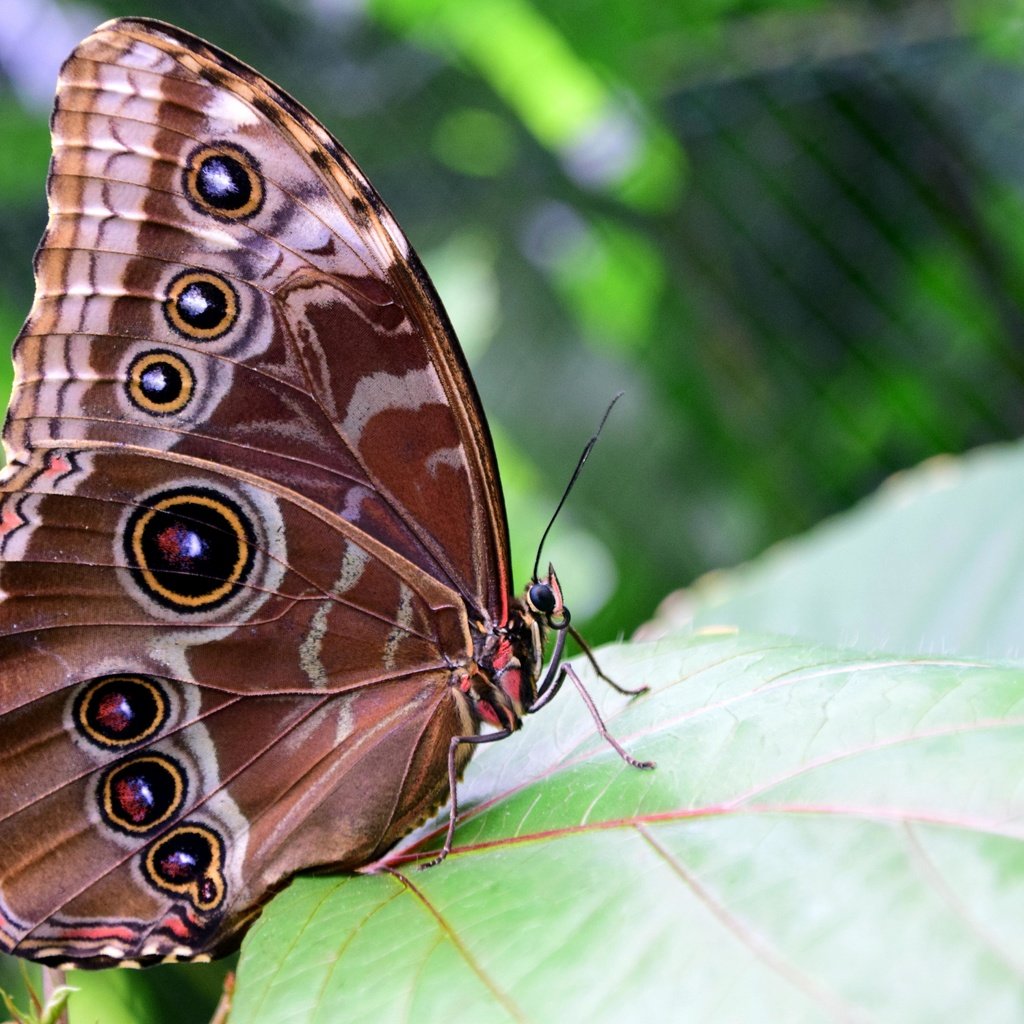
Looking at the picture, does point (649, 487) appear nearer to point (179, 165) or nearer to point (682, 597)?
point (682, 597)

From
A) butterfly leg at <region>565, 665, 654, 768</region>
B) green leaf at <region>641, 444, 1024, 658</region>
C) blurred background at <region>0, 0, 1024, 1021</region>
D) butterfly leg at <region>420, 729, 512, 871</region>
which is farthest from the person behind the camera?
blurred background at <region>0, 0, 1024, 1021</region>

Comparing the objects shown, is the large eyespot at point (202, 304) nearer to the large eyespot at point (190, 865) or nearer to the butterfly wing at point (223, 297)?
the butterfly wing at point (223, 297)

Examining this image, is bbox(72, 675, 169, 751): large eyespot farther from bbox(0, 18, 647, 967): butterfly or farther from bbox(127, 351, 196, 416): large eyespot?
bbox(127, 351, 196, 416): large eyespot

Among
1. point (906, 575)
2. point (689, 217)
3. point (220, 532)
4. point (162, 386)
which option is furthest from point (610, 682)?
point (689, 217)

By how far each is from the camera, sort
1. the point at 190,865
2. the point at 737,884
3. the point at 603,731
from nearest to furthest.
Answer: the point at 737,884
the point at 603,731
the point at 190,865

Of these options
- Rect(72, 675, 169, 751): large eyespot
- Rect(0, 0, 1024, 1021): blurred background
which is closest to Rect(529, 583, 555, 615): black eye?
Rect(72, 675, 169, 751): large eyespot

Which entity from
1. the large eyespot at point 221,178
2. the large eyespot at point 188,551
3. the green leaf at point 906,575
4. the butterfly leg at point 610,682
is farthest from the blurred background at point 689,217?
the large eyespot at point 221,178

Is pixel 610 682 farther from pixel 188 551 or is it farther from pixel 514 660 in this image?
pixel 188 551
